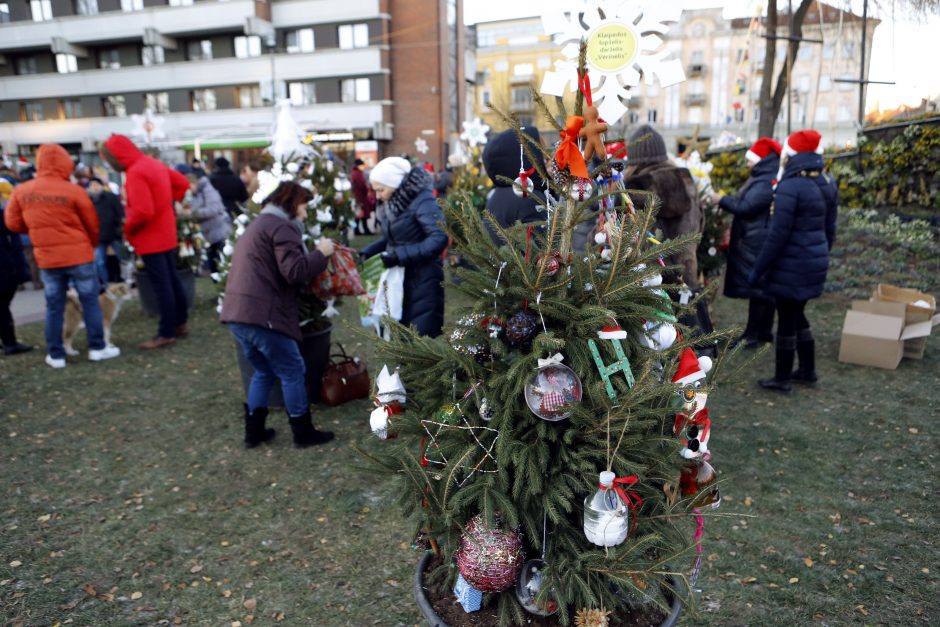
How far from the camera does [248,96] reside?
3231 cm

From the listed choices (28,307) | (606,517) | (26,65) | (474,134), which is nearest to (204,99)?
(26,65)

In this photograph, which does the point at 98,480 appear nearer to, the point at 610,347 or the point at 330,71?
the point at 610,347

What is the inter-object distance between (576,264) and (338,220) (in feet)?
19.3

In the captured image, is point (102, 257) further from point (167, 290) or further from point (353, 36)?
point (353, 36)

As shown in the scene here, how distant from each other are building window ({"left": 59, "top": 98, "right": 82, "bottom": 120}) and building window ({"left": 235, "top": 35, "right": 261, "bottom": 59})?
1010cm

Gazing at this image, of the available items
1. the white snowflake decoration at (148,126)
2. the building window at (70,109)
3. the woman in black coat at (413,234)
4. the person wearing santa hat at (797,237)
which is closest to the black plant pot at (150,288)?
the white snowflake decoration at (148,126)

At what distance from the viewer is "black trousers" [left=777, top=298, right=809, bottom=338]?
4.71m

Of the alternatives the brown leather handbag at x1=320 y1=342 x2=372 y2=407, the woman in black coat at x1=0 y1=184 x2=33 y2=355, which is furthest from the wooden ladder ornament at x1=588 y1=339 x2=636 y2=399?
the woman in black coat at x1=0 y1=184 x2=33 y2=355

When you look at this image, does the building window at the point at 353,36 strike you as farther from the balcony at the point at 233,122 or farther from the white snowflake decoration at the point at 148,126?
the white snowflake decoration at the point at 148,126

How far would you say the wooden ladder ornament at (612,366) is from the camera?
182 centimetres

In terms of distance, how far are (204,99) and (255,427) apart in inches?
1333

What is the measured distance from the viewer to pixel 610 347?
6.00 feet

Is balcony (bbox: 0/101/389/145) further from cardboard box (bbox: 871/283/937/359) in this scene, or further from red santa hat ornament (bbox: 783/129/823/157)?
red santa hat ornament (bbox: 783/129/823/157)

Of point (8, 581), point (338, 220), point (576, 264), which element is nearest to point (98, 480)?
point (8, 581)
